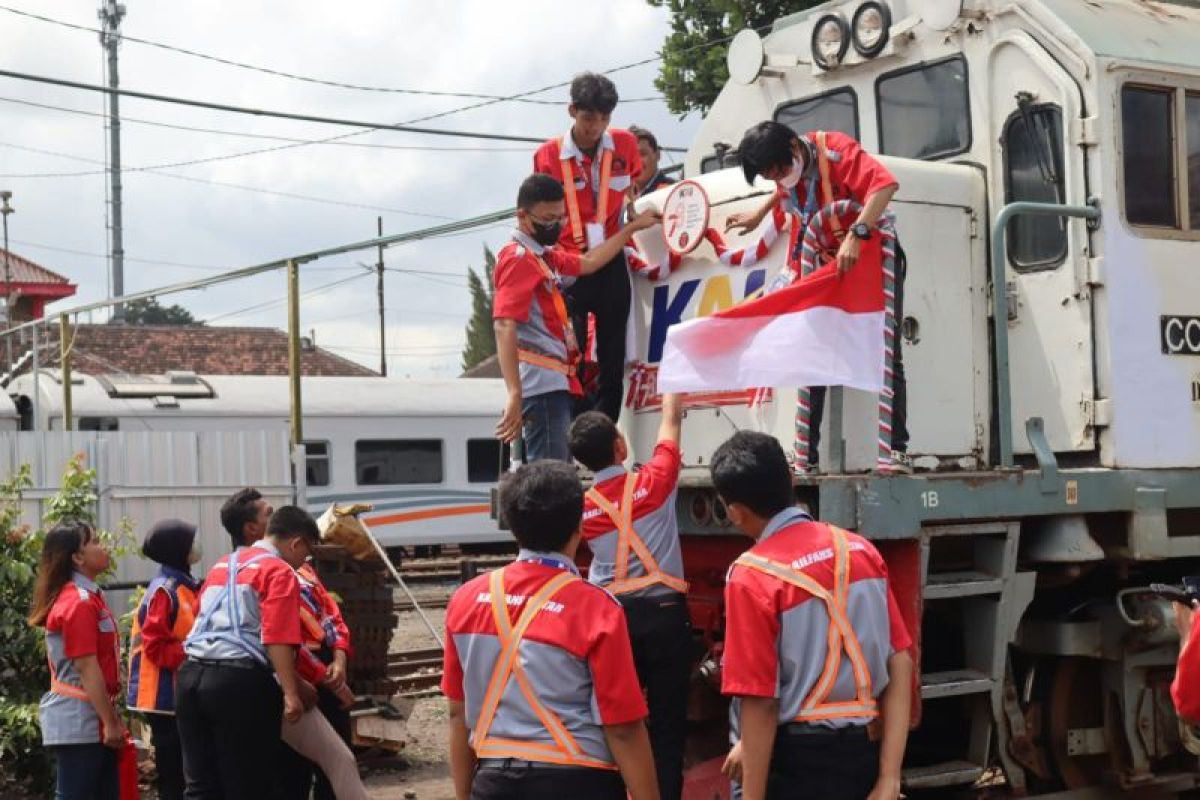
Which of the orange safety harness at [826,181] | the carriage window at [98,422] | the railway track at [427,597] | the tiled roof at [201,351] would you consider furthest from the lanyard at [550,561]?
the tiled roof at [201,351]

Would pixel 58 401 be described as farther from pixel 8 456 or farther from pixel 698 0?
pixel 8 456

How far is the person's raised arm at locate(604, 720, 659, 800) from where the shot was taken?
4.23 m

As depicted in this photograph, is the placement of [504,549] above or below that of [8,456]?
below

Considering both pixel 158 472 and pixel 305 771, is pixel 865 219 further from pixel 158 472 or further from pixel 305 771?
pixel 158 472

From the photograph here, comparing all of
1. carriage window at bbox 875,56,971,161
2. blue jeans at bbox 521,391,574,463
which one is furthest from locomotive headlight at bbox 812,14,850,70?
blue jeans at bbox 521,391,574,463

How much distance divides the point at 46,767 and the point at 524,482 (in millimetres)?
5727

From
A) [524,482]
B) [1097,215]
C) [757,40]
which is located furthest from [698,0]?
[524,482]

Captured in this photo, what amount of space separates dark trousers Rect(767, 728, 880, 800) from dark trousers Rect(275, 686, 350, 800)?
3.26 meters

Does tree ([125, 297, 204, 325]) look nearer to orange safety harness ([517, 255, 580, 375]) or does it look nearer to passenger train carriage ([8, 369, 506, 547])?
passenger train carriage ([8, 369, 506, 547])

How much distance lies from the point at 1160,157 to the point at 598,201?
2.68 metres

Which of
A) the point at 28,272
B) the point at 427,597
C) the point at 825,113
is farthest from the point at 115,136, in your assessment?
the point at 825,113

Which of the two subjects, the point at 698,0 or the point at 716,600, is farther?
the point at 698,0

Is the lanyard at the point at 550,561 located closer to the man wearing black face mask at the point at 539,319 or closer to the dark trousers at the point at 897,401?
the man wearing black face mask at the point at 539,319

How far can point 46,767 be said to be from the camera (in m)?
9.02
